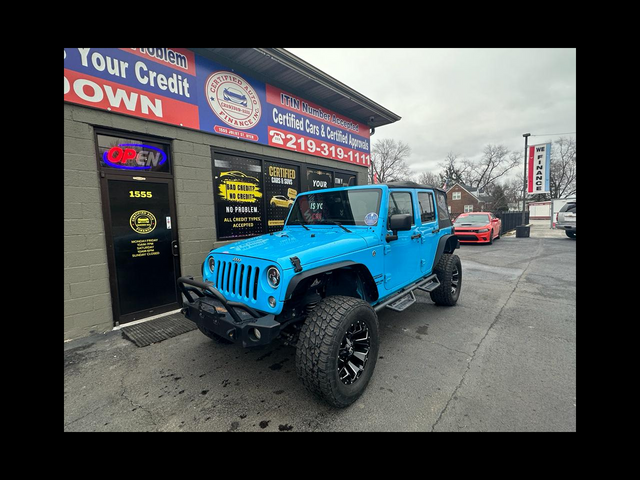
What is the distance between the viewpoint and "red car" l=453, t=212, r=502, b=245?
12000 millimetres

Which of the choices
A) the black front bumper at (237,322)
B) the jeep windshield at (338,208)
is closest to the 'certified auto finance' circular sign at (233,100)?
the jeep windshield at (338,208)

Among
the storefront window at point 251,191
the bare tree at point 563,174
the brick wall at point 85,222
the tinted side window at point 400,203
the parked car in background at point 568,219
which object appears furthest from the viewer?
the bare tree at point 563,174

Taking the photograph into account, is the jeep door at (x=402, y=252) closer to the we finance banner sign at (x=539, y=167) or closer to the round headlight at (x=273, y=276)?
the round headlight at (x=273, y=276)

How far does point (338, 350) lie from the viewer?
212 cm

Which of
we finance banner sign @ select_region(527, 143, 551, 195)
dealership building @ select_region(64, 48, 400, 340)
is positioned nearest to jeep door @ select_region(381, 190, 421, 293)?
dealership building @ select_region(64, 48, 400, 340)

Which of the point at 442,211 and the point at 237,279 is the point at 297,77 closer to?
the point at 442,211

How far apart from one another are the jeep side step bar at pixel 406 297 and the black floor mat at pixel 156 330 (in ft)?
8.93

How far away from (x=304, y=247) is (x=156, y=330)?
2.82 meters

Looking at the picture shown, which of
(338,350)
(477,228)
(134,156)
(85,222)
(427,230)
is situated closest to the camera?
(338,350)

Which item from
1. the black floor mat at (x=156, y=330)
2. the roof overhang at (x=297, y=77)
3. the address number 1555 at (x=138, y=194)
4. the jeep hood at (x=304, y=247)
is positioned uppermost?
the roof overhang at (x=297, y=77)

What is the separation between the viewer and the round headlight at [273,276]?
2.17m

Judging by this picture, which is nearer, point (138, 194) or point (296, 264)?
point (296, 264)

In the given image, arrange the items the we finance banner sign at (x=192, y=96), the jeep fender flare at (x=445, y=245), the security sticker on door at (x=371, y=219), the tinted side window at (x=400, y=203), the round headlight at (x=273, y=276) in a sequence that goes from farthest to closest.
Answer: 1. the jeep fender flare at (x=445, y=245)
2. the we finance banner sign at (x=192, y=96)
3. the tinted side window at (x=400, y=203)
4. the security sticker on door at (x=371, y=219)
5. the round headlight at (x=273, y=276)

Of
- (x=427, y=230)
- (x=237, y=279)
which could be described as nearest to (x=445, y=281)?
(x=427, y=230)
